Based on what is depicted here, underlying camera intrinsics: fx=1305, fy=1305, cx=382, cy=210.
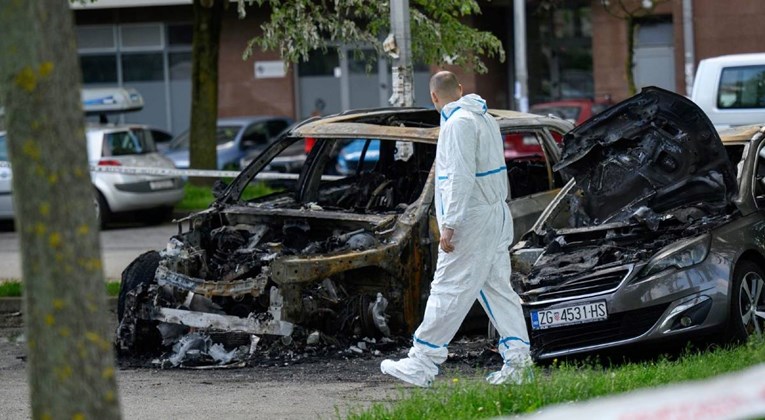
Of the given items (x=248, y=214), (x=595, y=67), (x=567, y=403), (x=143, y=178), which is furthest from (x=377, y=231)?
(x=595, y=67)

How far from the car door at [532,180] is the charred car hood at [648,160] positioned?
0.56 meters

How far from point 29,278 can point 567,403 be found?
10.1 ft

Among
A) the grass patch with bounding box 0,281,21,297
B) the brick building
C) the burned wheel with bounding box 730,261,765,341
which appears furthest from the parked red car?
the burned wheel with bounding box 730,261,765,341

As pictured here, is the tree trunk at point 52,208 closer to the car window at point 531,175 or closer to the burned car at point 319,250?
the burned car at point 319,250

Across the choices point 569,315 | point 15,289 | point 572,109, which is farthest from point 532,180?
point 572,109

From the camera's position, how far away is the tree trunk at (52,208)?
11.8 ft

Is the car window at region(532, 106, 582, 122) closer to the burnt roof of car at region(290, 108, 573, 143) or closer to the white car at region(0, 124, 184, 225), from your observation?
the white car at region(0, 124, 184, 225)

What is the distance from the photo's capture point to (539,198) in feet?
32.1

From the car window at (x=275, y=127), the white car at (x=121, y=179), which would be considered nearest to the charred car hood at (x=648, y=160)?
the white car at (x=121, y=179)

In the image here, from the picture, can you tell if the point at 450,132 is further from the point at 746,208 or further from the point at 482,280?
the point at 746,208

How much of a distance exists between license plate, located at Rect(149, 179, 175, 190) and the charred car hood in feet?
35.1

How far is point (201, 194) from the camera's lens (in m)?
21.1

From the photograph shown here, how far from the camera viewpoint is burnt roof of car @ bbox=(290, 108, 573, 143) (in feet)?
30.4

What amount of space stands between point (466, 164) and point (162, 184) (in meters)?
12.5
